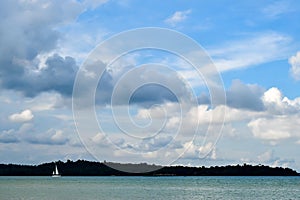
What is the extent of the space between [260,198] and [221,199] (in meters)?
→ 9.55

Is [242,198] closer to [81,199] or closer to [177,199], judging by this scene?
[177,199]

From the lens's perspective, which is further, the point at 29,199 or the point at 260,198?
the point at 260,198

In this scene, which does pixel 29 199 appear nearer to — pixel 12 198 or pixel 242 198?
pixel 12 198

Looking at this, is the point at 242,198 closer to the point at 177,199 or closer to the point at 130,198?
the point at 177,199

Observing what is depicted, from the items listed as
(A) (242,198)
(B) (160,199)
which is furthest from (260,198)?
(B) (160,199)

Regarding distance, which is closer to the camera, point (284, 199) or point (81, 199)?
point (81, 199)

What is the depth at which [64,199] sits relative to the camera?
93.3 metres

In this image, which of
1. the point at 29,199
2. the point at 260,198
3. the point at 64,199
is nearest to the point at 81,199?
the point at 64,199

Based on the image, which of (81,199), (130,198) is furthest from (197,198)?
(81,199)

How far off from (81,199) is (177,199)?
1757cm

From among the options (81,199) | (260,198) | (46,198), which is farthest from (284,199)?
(46,198)

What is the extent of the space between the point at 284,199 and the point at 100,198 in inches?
1384

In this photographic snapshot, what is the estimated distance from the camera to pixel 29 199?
Result: 301 feet

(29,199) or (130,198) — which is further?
(130,198)
